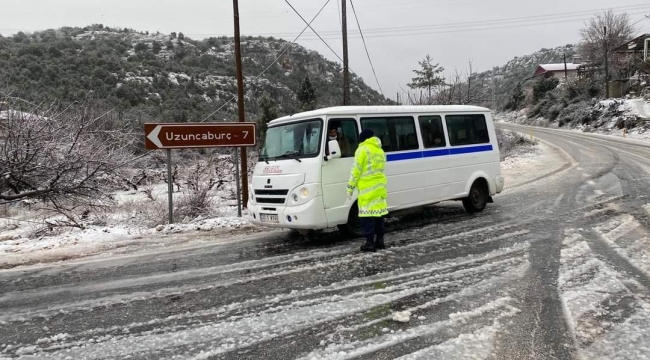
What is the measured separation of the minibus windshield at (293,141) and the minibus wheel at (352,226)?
1.23 m

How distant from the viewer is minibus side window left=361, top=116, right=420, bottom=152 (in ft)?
24.9

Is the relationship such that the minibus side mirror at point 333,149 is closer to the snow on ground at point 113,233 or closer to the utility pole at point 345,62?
the snow on ground at point 113,233

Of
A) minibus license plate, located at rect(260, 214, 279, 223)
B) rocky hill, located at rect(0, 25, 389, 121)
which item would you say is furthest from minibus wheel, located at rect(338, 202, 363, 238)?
rocky hill, located at rect(0, 25, 389, 121)

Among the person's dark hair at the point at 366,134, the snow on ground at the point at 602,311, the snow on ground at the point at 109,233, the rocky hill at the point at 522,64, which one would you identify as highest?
the rocky hill at the point at 522,64

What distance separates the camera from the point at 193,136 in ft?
30.0

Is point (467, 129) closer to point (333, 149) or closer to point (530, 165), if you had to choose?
point (333, 149)

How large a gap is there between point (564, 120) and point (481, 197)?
4367 centimetres

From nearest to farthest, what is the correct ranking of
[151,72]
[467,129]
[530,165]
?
1. [467,129]
2. [530,165]
3. [151,72]

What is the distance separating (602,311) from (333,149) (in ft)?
13.2

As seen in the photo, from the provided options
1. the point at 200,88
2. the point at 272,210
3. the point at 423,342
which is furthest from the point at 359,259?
the point at 200,88

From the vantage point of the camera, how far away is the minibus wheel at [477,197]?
30.2 ft

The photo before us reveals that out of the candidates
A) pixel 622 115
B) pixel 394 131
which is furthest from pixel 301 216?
pixel 622 115

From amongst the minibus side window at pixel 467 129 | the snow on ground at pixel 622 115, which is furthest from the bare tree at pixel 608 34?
the minibus side window at pixel 467 129

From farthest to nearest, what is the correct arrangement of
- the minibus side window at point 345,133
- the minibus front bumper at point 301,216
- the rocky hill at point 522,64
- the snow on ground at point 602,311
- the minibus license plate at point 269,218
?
the rocky hill at point 522,64 → the minibus side window at point 345,133 → the minibus license plate at point 269,218 → the minibus front bumper at point 301,216 → the snow on ground at point 602,311
